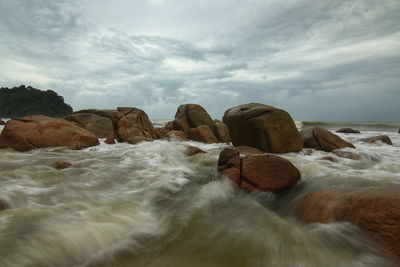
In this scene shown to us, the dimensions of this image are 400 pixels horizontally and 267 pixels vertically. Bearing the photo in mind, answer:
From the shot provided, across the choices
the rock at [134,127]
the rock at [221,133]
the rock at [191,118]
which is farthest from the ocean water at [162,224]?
the rock at [191,118]

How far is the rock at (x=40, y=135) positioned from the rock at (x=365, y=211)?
7934mm

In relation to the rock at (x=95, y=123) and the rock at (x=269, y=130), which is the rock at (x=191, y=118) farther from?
the rock at (x=269, y=130)

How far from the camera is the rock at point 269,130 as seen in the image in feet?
25.9

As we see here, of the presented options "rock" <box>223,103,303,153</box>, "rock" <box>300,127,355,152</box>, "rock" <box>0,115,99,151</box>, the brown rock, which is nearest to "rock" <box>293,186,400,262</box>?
the brown rock

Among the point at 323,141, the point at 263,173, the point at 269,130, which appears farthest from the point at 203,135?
the point at 263,173

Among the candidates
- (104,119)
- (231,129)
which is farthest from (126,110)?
(231,129)

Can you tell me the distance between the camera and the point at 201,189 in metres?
4.24

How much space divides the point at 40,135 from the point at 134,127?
495 cm

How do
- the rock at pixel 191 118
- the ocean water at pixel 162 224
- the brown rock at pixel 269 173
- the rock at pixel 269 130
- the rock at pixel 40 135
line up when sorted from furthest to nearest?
the rock at pixel 191 118 < the rock at pixel 269 130 < the rock at pixel 40 135 < the brown rock at pixel 269 173 < the ocean water at pixel 162 224

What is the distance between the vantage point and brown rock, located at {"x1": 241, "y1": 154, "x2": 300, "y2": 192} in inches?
158

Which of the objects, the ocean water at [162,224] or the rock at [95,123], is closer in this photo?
the ocean water at [162,224]

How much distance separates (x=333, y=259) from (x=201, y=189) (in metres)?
2.44

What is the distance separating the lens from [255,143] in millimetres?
8195

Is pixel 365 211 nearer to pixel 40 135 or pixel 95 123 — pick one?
pixel 40 135
